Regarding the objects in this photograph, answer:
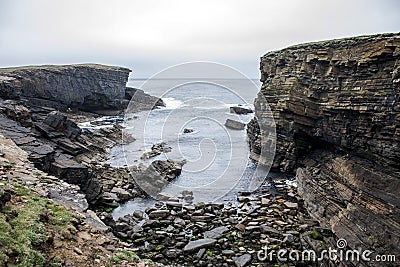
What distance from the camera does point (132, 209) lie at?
19.3 m

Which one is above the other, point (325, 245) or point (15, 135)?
point (15, 135)

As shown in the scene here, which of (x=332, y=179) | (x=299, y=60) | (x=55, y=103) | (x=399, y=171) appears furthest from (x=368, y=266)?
(x=55, y=103)

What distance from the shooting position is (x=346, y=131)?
2105 cm

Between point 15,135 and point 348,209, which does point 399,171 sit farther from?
point 15,135

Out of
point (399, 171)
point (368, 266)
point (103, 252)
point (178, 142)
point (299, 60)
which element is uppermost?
point (299, 60)

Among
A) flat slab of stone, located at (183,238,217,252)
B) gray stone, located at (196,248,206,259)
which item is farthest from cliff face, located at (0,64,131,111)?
gray stone, located at (196,248,206,259)

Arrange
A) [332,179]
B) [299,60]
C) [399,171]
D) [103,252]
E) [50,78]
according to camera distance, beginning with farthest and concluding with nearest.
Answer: [50,78] → [299,60] → [332,179] → [399,171] → [103,252]

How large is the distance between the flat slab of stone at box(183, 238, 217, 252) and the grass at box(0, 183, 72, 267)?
6575mm

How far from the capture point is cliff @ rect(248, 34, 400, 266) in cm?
1469

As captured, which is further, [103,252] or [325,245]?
[325,245]

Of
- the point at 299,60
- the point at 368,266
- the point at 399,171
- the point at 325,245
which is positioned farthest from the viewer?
the point at 299,60

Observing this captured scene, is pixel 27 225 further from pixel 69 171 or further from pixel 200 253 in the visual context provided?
pixel 69 171

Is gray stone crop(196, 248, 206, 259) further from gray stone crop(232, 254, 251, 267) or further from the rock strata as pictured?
the rock strata

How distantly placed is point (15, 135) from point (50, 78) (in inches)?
1142
